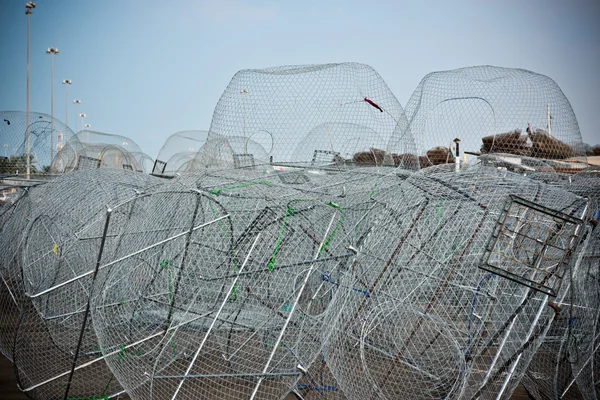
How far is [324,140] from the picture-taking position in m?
6.41

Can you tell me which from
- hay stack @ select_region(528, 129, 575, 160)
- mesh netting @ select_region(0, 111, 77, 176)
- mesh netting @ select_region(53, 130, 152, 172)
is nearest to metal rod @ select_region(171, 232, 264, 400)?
hay stack @ select_region(528, 129, 575, 160)

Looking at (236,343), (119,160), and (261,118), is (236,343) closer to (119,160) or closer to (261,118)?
(261,118)

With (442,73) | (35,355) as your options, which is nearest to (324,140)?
(442,73)

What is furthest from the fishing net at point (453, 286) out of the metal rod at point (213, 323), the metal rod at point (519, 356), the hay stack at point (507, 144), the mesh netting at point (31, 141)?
the mesh netting at point (31, 141)

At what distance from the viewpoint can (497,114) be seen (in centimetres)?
613

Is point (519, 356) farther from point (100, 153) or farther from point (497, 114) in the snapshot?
point (100, 153)

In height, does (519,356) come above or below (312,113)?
below

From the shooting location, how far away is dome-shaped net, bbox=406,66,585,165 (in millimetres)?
6125

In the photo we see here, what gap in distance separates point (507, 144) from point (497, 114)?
0.32 meters

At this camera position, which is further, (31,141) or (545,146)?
(31,141)

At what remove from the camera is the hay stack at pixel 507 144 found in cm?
610

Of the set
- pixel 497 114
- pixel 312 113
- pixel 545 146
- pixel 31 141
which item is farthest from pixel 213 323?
pixel 31 141

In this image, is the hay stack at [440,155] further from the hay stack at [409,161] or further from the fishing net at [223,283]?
the fishing net at [223,283]

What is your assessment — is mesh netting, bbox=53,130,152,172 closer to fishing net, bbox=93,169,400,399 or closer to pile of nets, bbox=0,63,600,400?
pile of nets, bbox=0,63,600,400
